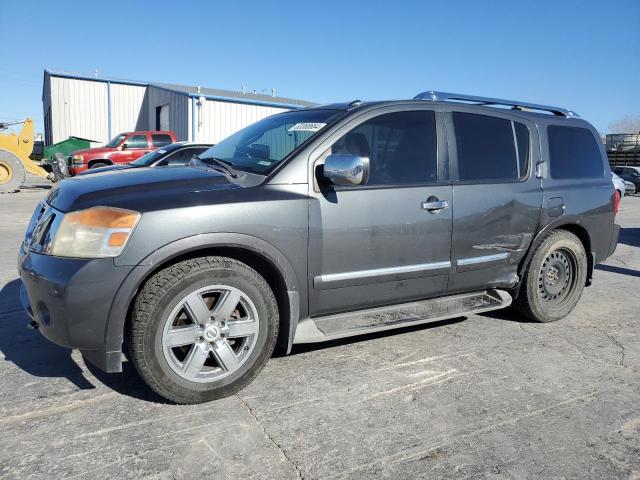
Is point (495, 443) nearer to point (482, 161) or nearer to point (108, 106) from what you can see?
point (482, 161)

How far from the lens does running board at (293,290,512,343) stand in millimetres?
3280

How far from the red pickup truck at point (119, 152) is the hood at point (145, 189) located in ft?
47.3

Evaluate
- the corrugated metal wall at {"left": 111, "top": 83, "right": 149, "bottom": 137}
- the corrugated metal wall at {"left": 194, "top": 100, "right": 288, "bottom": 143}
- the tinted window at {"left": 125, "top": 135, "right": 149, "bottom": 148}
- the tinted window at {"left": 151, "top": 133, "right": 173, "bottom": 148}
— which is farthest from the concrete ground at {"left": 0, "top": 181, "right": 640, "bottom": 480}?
the corrugated metal wall at {"left": 111, "top": 83, "right": 149, "bottom": 137}

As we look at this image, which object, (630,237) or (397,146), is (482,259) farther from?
(630,237)

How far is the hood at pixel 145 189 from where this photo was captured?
9.12 feet

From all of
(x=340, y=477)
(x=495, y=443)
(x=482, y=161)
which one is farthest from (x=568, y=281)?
(x=340, y=477)

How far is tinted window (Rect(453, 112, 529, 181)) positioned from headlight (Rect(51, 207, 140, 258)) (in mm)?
2327

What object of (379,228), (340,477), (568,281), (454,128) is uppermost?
(454,128)

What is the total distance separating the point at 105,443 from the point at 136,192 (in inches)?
50.2

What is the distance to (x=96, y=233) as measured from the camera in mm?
2684

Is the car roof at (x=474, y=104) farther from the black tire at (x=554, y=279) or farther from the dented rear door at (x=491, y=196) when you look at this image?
the black tire at (x=554, y=279)

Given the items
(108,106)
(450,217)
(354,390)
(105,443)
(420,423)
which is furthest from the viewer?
(108,106)

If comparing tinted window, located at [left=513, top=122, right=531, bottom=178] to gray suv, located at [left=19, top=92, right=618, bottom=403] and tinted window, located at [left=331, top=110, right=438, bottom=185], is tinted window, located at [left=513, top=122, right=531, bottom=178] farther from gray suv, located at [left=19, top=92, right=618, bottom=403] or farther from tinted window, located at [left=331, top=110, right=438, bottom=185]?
tinted window, located at [left=331, top=110, right=438, bottom=185]

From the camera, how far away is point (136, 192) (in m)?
2.86
